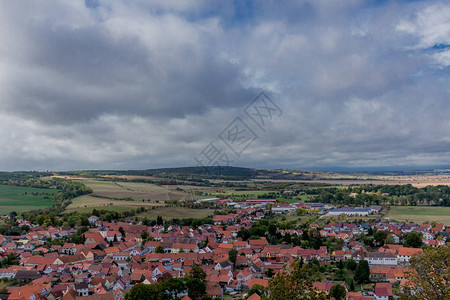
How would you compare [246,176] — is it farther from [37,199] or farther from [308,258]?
[308,258]

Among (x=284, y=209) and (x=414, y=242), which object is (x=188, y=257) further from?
(x=284, y=209)

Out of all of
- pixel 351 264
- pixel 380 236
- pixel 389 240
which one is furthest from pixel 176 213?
pixel 351 264

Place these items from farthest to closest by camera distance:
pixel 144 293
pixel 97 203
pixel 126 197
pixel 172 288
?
pixel 126 197 < pixel 97 203 < pixel 172 288 < pixel 144 293

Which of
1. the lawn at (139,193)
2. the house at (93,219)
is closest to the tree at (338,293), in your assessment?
the house at (93,219)

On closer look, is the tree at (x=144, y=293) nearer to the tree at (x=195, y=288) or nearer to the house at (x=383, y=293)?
the tree at (x=195, y=288)

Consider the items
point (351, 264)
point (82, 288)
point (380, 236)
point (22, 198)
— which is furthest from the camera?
point (22, 198)
